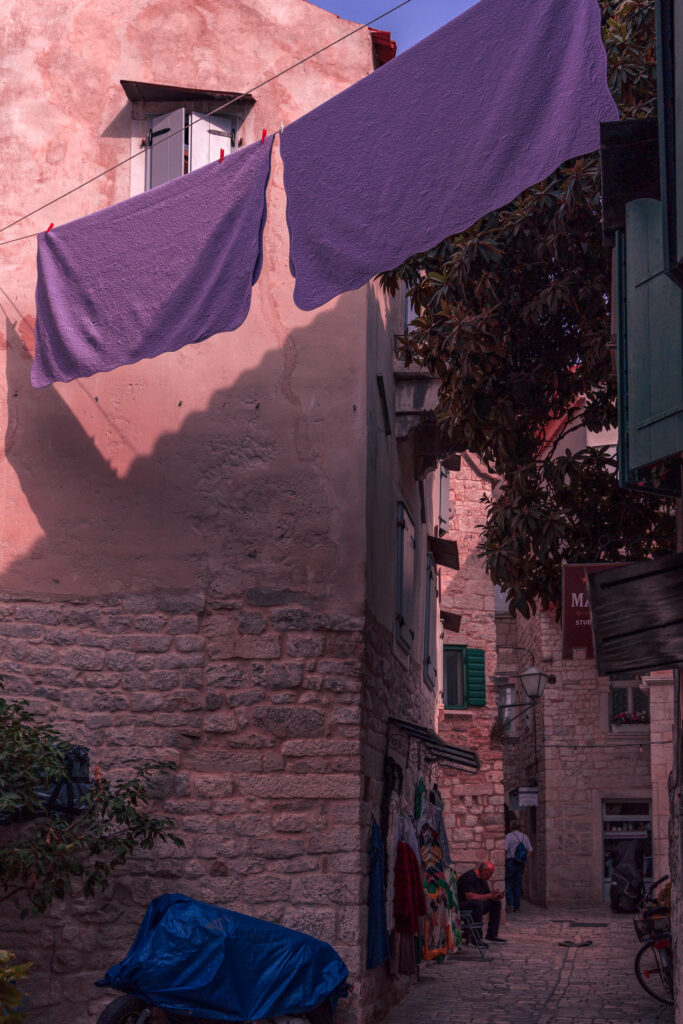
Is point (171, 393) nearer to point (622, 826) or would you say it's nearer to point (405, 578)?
point (405, 578)

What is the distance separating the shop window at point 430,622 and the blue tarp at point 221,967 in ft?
23.4

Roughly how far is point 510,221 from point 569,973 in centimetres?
850

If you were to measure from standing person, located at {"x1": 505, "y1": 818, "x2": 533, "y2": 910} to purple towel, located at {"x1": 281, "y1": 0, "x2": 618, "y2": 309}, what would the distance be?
18.1 m

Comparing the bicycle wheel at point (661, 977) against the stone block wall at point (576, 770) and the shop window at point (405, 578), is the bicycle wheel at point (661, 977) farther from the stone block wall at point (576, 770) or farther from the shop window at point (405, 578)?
the stone block wall at point (576, 770)

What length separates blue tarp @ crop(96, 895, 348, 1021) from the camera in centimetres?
756

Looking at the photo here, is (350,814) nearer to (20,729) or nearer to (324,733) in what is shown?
(324,733)

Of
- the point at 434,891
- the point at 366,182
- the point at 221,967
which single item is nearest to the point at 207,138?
the point at 366,182

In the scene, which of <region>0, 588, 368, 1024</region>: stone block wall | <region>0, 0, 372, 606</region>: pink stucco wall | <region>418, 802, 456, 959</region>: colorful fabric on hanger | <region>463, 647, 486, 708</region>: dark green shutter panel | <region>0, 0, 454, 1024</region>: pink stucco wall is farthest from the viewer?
<region>463, 647, 486, 708</region>: dark green shutter panel

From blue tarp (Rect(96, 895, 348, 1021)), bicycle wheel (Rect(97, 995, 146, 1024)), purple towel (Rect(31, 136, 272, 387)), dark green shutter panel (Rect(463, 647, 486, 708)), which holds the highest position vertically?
purple towel (Rect(31, 136, 272, 387))

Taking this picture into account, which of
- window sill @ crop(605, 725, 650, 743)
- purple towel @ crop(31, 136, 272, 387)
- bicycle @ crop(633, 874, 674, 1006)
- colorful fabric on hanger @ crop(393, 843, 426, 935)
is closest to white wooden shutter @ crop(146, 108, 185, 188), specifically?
purple towel @ crop(31, 136, 272, 387)

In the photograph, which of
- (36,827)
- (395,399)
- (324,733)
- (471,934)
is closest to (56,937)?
(36,827)

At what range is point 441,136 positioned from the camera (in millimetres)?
6266

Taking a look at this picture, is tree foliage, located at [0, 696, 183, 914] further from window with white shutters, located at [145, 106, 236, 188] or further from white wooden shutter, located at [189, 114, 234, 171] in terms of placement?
white wooden shutter, located at [189, 114, 234, 171]

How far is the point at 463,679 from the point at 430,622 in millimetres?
5185
